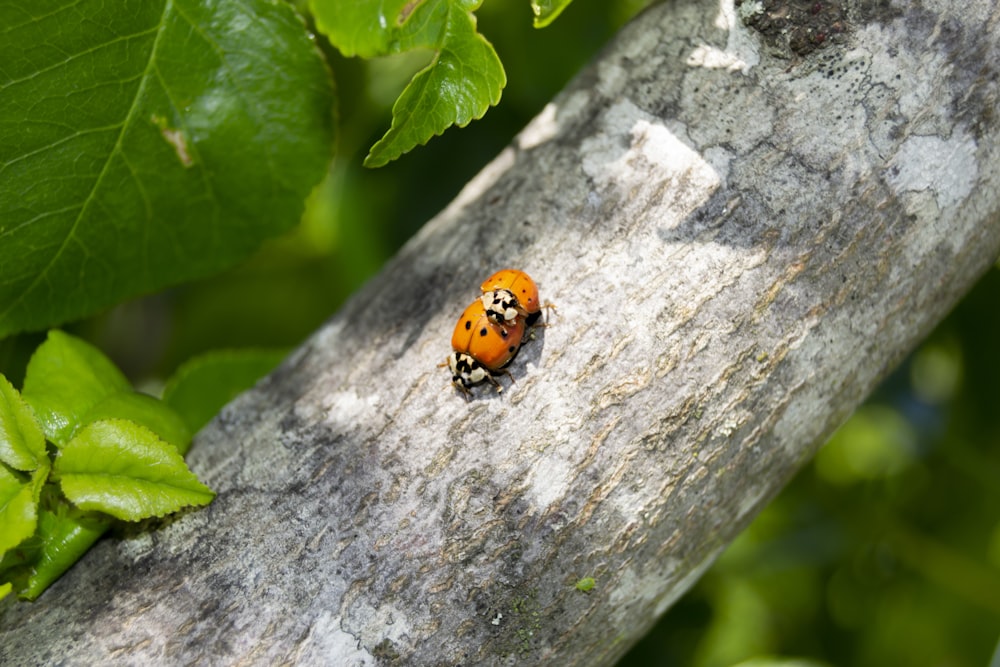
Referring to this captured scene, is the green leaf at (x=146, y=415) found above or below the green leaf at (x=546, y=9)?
below

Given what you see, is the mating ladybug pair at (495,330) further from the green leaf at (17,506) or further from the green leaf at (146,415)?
the green leaf at (17,506)

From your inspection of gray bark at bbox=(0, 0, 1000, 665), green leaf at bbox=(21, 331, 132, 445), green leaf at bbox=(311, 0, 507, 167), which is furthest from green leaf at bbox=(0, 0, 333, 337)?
gray bark at bbox=(0, 0, 1000, 665)

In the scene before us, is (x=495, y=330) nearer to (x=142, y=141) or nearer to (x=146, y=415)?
(x=146, y=415)

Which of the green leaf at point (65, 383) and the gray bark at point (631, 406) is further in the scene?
the green leaf at point (65, 383)

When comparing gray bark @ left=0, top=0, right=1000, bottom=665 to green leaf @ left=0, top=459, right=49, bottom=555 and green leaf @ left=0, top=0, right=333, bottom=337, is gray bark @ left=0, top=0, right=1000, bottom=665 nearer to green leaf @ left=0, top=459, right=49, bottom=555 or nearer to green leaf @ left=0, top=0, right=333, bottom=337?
green leaf @ left=0, top=459, right=49, bottom=555

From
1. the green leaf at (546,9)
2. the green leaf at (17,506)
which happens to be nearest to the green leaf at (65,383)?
the green leaf at (17,506)

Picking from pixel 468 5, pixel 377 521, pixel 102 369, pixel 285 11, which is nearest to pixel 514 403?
pixel 377 521

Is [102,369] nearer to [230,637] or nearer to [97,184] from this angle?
[97,184]
